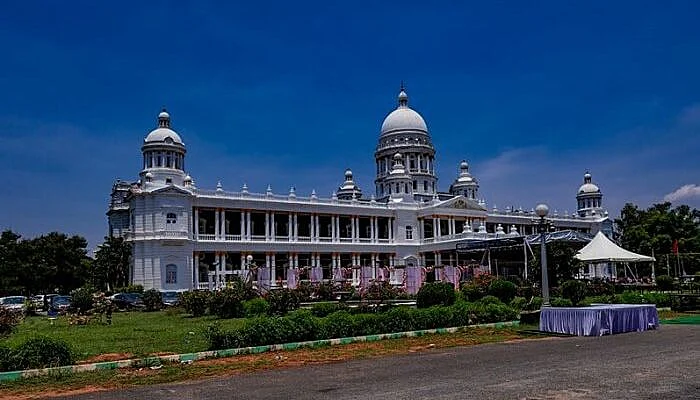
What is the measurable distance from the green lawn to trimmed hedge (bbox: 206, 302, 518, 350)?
1184 mm

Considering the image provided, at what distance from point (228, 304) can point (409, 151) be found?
187 feet

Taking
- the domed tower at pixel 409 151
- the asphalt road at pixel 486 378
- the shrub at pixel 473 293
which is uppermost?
the domed tower at pixel 409 151

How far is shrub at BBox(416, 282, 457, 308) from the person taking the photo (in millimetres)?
29766

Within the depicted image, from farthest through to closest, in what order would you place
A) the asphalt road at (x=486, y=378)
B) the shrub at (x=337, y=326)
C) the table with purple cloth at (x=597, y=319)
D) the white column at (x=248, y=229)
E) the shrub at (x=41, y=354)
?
the white column at (x=248, y=229) → the table with purple cloth at (x=597, y=319) → the shrub at (x=337, y=326) → the shrub at (x=41, y=354) → the asphalt road at (x=486, y=378)

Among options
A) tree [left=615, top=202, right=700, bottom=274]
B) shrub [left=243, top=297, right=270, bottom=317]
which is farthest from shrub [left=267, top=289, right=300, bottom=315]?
tree [left=615, top=202, right=700, bottom=274]

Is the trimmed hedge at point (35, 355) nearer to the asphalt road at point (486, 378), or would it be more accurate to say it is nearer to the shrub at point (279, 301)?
the asphalt road at point (486, 378)

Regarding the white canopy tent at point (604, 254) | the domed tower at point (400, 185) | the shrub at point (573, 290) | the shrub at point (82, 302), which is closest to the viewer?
the shrub at point (573, 290)

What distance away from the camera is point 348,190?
304 ft

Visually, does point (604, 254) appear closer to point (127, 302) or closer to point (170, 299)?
point (170, 299)

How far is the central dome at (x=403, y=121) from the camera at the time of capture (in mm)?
87750

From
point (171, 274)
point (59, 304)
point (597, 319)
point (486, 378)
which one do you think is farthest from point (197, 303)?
point (171, 274)

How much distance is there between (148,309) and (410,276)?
1708cm

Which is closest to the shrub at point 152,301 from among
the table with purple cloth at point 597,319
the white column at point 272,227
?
the white column at point 272,227

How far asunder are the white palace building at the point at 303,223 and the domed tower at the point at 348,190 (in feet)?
1.25
